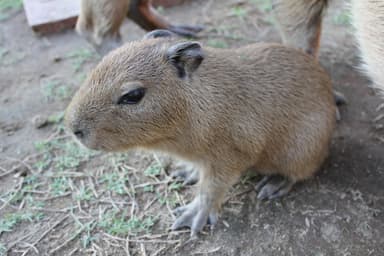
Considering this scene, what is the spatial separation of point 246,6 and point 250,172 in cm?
259

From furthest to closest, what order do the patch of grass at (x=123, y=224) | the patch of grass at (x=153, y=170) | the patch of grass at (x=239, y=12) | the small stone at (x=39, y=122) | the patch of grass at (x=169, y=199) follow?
the patch of grass at (x=239, y=12)
the small stone at (x=39, y=122)
the patch of grass at (x=153, y=170)
the patch of grass at (x=169, y=199)
the patch of grass at (x=123, y=224)

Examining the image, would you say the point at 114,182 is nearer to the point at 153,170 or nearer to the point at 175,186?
the point at 153,170

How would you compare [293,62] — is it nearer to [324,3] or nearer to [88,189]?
[324,3]

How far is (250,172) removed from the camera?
3322 mm

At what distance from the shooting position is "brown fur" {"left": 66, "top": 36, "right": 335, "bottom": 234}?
2.53m

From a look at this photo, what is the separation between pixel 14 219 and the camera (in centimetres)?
310

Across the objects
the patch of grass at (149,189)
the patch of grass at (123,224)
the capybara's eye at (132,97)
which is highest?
the capybara's eye at (132,97)

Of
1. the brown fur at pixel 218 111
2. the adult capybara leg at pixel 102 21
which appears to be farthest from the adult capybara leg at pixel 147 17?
the brown fur at pixel 218 111

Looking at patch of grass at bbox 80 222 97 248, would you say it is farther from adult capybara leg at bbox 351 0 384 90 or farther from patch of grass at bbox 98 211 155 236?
adult capybara leg at bbox 351 0 384 90

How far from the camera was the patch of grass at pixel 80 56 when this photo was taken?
14.8 feet

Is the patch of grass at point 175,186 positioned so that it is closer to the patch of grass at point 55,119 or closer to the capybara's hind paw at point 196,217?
the capybara's hind paw at point 196,217

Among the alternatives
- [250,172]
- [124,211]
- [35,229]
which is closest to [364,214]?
[250,172]

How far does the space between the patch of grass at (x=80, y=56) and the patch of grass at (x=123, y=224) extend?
186cm

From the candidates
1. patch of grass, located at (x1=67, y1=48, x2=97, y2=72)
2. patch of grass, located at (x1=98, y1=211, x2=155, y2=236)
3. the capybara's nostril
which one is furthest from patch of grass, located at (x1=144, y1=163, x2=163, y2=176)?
patch of grass, located at (x1=67, y1=48, x2=97, y2=72)
